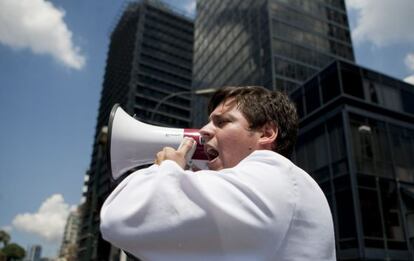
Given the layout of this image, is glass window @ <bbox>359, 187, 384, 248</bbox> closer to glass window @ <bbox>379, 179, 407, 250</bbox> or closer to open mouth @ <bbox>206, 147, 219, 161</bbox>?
glass window @ <bbox>379, 179, 407, 250</bbox>

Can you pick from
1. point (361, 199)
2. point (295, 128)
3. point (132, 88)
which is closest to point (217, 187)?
point (295, 128)

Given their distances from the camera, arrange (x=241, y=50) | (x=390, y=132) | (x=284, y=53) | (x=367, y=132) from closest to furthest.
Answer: (x=367, y=132) → (x=390, y=132) → (x=284, y=53) → (x=241, y=50)

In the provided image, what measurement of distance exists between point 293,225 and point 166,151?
1.62ft

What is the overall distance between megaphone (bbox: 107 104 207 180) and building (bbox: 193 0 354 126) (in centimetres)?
2836

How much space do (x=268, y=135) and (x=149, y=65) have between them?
9752 cm

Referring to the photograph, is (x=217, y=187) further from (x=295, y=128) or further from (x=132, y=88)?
(x=132, y=88)

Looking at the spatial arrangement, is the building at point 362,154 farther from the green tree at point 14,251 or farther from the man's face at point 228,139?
the green tree at point 14,251

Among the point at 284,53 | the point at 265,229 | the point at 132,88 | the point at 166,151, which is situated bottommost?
the point at 265,229

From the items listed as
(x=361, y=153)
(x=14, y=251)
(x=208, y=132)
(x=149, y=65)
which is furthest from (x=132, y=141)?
(x=149, y=65)

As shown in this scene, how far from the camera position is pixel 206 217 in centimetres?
108

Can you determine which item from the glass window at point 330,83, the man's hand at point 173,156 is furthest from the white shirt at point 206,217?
the glass window at point 330,83

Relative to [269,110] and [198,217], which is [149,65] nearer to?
[269,110]

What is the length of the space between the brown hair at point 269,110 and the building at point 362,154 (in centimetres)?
1668

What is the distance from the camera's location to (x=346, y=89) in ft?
65.2
